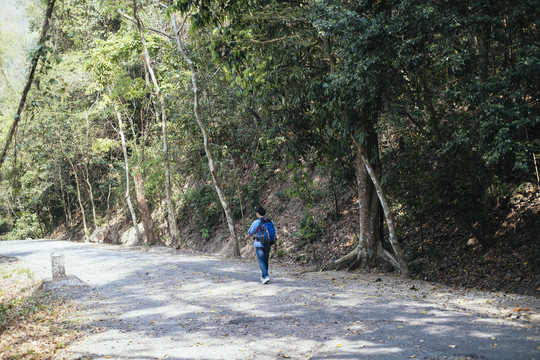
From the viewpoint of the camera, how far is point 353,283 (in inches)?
453

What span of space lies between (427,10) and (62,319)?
32.3ft

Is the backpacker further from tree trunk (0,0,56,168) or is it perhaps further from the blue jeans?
tree trunk (0,0,56,168)

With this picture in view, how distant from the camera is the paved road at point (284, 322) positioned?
20.3 feet

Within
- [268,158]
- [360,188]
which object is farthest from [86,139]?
[360,188]

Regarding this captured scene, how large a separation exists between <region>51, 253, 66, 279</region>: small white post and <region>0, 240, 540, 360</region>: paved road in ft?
4.02

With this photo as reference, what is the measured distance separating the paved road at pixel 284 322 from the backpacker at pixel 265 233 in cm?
105

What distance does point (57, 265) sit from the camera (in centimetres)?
1327

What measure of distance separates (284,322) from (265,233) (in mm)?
3696

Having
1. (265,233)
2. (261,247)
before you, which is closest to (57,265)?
(261,247)

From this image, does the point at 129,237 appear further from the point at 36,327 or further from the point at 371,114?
the point at 371,114

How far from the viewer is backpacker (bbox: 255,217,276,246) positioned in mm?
11320

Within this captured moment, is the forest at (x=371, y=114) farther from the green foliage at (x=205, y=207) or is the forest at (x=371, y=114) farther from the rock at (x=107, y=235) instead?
the rock at (x=107, y=235)

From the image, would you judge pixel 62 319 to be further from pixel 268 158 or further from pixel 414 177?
pixel 268 158

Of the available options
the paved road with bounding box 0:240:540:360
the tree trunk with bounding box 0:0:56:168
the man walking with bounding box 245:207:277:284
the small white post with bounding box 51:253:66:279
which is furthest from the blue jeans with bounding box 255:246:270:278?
the small white post with bounding box 51:253:66:279
